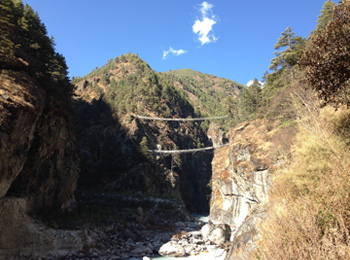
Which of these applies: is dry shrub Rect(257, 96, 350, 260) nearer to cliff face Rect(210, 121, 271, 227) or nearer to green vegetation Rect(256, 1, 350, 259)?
green vegetation Rect(256, 1, 350, 259)

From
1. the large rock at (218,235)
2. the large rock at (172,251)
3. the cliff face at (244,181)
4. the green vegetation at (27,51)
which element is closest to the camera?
the green vegetation at (27,51)

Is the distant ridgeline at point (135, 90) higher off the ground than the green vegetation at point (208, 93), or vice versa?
the green vegetation at point (208, 93)

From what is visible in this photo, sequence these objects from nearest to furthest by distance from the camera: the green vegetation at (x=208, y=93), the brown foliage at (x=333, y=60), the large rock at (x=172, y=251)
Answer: the brown foliage at (x=333, y=60) → the large rock at (x=172, y=251) → the green vegetation at (x=208, y=93)

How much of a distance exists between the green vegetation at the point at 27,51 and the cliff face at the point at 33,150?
125 centimetres

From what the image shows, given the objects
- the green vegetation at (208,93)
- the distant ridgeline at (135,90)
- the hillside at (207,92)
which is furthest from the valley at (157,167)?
the hillside at (207,92)

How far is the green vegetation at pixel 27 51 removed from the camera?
15.1 m

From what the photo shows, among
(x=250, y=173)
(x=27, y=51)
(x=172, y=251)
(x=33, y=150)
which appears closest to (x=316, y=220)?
(x=172, y=251)

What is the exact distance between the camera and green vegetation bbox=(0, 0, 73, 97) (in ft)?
49.7

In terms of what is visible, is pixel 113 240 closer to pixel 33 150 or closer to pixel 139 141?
pixel 33 150

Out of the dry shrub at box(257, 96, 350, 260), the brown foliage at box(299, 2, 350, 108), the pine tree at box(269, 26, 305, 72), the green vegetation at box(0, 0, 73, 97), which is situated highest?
the pine tree at box(269, 26, 305, 72)

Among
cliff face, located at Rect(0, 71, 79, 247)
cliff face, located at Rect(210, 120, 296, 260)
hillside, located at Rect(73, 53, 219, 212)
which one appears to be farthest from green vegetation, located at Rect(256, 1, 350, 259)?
hillside, located at Rect(73, 53, 219, 212)

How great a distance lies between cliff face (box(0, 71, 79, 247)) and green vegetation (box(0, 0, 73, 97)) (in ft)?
4.11

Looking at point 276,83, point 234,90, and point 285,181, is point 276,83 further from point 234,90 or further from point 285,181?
point 234,90

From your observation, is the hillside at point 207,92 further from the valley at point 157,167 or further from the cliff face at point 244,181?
the cliff face at point 244,181
